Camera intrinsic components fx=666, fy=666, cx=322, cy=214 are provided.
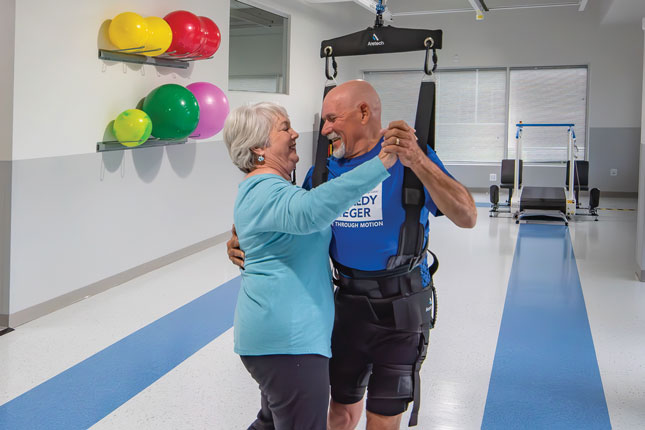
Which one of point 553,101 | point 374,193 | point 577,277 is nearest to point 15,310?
point 374,193

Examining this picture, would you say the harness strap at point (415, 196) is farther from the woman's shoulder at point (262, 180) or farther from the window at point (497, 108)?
the window at point (497, 108)

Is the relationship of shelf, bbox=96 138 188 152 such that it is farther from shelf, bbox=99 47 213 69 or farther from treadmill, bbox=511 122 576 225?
treadmill, bbox=511 122 576 225

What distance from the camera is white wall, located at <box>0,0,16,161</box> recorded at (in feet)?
13.8

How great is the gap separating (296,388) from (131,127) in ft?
12.3

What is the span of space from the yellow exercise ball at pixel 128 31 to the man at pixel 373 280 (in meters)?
3.41

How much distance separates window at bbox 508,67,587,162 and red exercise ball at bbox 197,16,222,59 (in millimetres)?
7862

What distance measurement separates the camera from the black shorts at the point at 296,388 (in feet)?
5.79

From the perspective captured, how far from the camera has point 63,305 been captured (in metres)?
4.85

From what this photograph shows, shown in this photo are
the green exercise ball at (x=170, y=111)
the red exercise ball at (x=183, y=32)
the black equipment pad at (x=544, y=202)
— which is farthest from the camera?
the black equipment pad at (x=544, y=202)

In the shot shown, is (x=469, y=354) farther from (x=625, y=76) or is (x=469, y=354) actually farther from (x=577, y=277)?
(x=625, y=76)

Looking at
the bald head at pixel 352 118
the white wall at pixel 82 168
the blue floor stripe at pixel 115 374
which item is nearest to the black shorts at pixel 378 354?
the bald head at pixel 352 118

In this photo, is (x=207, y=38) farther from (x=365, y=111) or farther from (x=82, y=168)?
(x=365, y=111)

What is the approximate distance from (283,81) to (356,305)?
7841 millimetres

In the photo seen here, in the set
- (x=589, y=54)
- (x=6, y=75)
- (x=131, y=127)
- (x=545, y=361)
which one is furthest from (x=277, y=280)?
(x=589, y=54)
